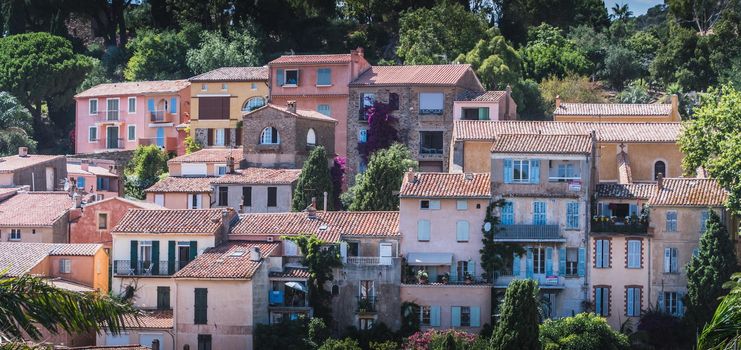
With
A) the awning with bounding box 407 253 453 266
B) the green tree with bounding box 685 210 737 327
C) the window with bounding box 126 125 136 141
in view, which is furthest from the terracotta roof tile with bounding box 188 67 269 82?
the green tree with bounding box 685 210 737 327

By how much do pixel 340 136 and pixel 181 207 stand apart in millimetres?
9879

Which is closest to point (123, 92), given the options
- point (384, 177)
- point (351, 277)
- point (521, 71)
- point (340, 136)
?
point (340, 136)

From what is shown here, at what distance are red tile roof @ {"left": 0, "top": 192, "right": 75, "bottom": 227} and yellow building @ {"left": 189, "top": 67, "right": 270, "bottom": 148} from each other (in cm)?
1381

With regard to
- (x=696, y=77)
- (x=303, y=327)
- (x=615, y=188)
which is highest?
(x=696, y=77)

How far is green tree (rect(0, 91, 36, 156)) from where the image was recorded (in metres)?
84.2

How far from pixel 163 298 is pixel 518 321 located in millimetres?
14239

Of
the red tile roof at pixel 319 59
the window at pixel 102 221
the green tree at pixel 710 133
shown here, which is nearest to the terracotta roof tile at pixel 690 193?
the green tree at pixel 710 133

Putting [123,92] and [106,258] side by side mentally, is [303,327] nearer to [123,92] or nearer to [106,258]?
[106,258]

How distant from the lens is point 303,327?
52594 millimetres

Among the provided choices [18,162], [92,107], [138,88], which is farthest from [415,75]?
[92,107]

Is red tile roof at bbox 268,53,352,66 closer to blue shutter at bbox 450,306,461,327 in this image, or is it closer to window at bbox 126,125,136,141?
window at bbox 126,125,136,141

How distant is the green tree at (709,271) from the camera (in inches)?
2036

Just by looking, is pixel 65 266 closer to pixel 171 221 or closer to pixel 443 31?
pixel 171 221

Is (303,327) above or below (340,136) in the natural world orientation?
below
